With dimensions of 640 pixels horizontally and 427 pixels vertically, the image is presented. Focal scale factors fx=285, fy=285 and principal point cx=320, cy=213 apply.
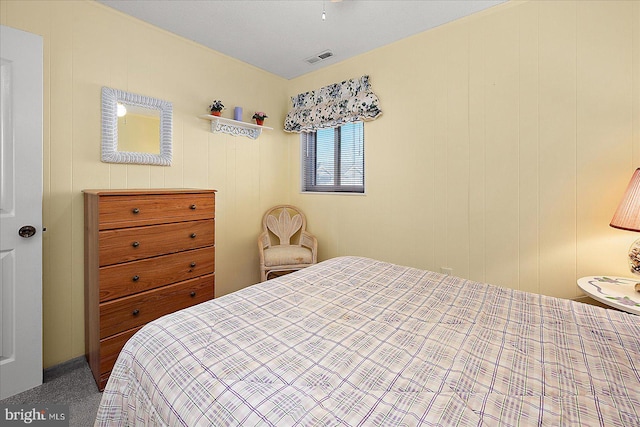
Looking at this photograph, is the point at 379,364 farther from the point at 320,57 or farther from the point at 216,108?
the point at 320,57

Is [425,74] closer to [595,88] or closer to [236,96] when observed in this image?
[595,88]

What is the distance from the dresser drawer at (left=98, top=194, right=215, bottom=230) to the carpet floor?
41.4 inches

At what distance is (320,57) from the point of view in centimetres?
297

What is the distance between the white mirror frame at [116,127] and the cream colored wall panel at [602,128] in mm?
3136

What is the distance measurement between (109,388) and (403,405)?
38.0 inches

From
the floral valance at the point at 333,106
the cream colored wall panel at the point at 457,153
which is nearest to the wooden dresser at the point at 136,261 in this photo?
the floral valance at the point at 333,106

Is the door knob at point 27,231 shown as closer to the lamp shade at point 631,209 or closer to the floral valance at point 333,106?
the floral valance at point 333,106

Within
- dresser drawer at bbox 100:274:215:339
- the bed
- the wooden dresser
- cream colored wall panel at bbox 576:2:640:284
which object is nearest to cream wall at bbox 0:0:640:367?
cream colored wall panel at bbox 576:2:640:284

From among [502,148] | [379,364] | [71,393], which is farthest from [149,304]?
[502,148]

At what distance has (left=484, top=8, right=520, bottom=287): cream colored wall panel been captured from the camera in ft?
7.01

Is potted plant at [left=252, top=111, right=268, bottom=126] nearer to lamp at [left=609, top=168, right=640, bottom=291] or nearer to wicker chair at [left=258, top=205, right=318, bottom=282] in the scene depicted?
wicker chair at [left=258, top=205, right=318, bottom=282]

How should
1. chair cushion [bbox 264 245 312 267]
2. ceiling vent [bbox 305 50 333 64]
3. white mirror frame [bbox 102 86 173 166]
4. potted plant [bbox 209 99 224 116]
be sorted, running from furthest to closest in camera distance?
chair cushion [bbox 264 245 312 267] < ceiling vent [bbox 305 50 333 64] < potted plant [bbox 209 99 224 116] < white mirror frame [bbox 102 86 173 166]

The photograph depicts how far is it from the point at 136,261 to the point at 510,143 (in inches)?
112

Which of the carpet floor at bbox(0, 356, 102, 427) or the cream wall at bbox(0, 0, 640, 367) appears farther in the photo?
the cream wall at bbox(0, 0, 640, 367)
